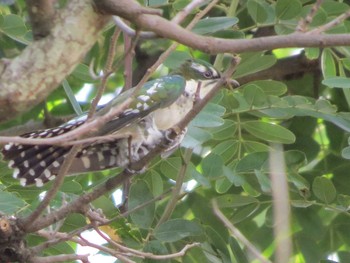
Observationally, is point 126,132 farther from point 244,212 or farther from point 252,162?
point 244,212

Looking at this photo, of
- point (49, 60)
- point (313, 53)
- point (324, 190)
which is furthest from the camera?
point (313, 53)

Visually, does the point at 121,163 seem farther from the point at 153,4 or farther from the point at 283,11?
the point at 283,11

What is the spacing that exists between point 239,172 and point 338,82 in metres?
0.49

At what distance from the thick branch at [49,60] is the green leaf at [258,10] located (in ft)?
5.64

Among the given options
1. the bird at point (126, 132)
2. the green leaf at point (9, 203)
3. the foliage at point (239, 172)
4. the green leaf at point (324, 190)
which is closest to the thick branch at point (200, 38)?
the bird at point (126, 132)

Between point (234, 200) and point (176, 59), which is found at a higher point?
point (176, 59)

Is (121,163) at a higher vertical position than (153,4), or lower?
lower

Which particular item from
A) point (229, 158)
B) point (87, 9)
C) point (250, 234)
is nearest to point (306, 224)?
point (250, 234)

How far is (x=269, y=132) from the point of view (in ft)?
12.4

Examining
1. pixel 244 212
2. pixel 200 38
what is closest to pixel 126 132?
pixel 244 212

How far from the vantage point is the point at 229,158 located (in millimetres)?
3758

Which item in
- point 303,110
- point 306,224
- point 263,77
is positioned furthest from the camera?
point 263,77

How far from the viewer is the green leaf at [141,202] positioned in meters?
3.46

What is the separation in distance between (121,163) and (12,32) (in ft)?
2.13
